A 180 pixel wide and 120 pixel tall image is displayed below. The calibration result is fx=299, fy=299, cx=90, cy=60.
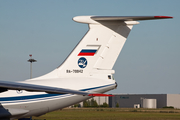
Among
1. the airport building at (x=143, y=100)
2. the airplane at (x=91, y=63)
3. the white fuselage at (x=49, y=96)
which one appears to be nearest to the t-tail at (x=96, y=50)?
the airplane at (x=91, y=63)

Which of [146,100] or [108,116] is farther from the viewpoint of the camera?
[146,100]

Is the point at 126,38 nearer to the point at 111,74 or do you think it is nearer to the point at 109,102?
the point at 111,74

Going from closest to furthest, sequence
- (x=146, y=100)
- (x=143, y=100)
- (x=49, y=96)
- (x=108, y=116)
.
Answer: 1. (x=49, y=96)
2. (x=108, y=116)
3. (x=146, y=100)
4. (x=143, y=100)

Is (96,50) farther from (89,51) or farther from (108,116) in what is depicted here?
(108,116)

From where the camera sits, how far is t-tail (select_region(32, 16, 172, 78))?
13.2 meters

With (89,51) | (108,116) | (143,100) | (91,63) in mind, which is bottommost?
(143,100)

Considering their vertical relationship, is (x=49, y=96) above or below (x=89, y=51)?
below

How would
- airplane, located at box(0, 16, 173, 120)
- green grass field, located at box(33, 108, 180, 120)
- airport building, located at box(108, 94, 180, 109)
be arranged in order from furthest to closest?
airport building, located at box(108, 94, 180, 109)
green grass field, located at box(33, 108, 180, 120)
airplane, located at box(0, 16, 173, 120)

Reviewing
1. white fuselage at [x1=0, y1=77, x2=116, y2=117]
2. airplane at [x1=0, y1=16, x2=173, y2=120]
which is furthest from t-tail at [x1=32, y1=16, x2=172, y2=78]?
white fuselage at [x1=0, y1=77, x2=116, y2=117]

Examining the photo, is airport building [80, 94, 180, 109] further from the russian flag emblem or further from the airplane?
the russian flag emblem

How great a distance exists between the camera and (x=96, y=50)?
526 inches

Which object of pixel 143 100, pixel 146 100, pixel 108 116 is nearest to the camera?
pixel 108 116

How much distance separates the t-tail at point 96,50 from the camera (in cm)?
1324

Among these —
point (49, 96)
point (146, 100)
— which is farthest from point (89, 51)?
point (146, 100)
